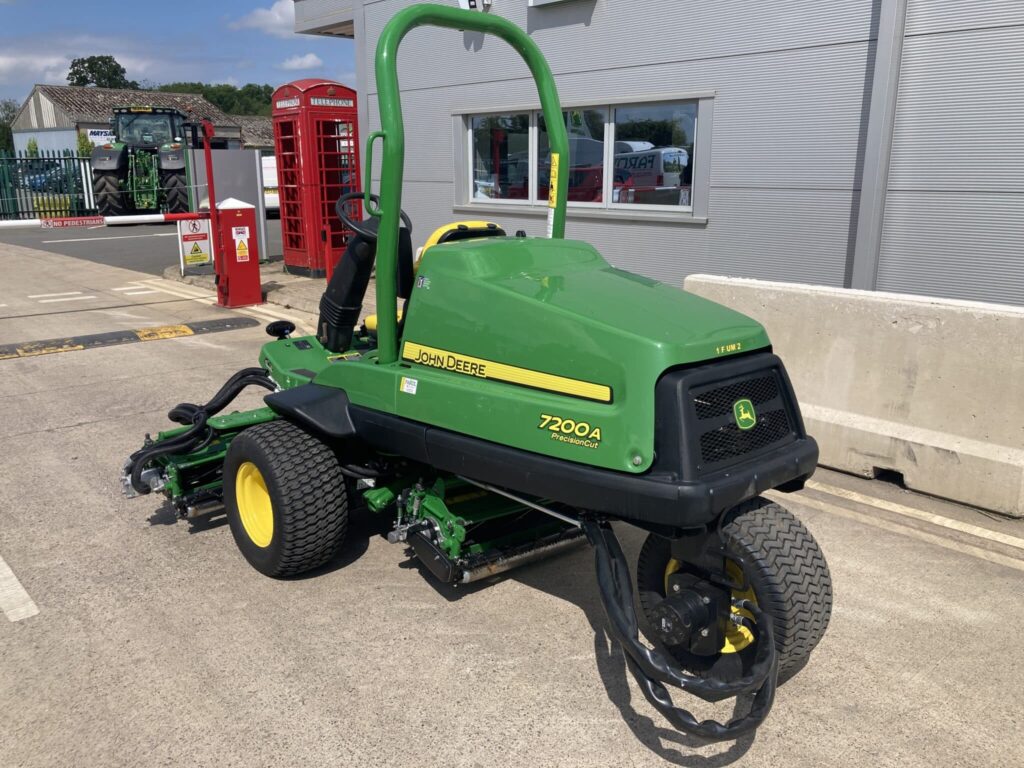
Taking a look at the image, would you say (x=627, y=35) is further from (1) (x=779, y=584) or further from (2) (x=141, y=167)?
(2) (x=141, y=167)

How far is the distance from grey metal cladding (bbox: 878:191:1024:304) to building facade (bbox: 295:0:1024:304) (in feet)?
0.04

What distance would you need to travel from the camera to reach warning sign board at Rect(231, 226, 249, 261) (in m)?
10.5

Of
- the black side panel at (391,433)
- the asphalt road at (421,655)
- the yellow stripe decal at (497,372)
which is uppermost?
the yellow stripe decal at (497,372)

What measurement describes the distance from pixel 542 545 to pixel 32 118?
7650 cm

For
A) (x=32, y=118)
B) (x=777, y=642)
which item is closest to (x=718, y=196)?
(x=777, y=642)

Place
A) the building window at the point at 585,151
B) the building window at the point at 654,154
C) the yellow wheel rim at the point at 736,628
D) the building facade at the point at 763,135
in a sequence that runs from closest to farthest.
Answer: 1. the yellow wheel rim at the point at 736,628
2. the building facade at the point at 763,135
3. the building window at the point at 654,154
4. the building window at the point at 585,151

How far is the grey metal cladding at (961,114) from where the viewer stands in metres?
6.28

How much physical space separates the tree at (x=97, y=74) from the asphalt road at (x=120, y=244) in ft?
321

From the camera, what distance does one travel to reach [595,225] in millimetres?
9273

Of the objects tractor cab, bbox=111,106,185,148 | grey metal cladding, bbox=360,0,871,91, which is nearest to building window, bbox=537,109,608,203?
grey metal cladding, bbox=360,0,871,91

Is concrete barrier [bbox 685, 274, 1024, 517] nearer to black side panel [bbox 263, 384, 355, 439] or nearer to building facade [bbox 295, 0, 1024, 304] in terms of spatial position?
building facade [bbox 295, 0, 1024, 304]

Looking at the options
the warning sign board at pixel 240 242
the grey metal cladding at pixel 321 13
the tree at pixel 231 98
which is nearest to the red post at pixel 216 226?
the warning sign board at pixel 240 242

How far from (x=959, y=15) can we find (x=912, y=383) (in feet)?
10.6

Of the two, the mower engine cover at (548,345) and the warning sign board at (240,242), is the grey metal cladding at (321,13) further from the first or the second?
the mower engine cover at (548,345)
